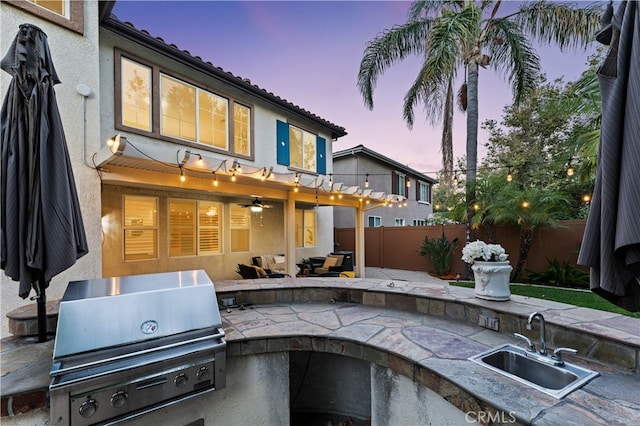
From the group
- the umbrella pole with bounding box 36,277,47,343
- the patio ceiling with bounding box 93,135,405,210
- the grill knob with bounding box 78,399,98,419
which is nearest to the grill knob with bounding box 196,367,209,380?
the grill knob with bounding box 78,399,98,419

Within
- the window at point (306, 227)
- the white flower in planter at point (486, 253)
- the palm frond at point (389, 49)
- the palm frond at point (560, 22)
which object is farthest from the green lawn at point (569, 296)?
the palm frond at point (389, 49)

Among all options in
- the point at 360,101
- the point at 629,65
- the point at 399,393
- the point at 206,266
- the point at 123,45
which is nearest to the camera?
the point at 629,65

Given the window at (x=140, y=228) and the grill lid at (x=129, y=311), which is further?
the window at (x=140, y=228)

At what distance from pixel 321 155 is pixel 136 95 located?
5830mm

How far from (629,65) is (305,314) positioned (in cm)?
296

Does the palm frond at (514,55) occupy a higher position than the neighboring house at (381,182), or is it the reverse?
the palm frond at (514,55)

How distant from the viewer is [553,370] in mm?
1948

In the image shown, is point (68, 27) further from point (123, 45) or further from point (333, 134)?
point (333, 134)

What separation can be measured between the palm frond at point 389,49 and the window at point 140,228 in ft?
22.4

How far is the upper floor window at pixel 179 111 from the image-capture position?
5.52 meters

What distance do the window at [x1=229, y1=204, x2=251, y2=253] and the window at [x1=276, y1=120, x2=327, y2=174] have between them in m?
1.99

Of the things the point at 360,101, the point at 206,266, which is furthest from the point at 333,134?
the point at 206,266

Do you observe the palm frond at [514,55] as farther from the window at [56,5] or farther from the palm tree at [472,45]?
the window at [56,5]

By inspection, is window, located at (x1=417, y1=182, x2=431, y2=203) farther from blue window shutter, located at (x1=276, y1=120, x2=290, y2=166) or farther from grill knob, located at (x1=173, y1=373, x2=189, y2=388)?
grill knob, located at (x1=173, y1=373, x2=189, y2=388)
